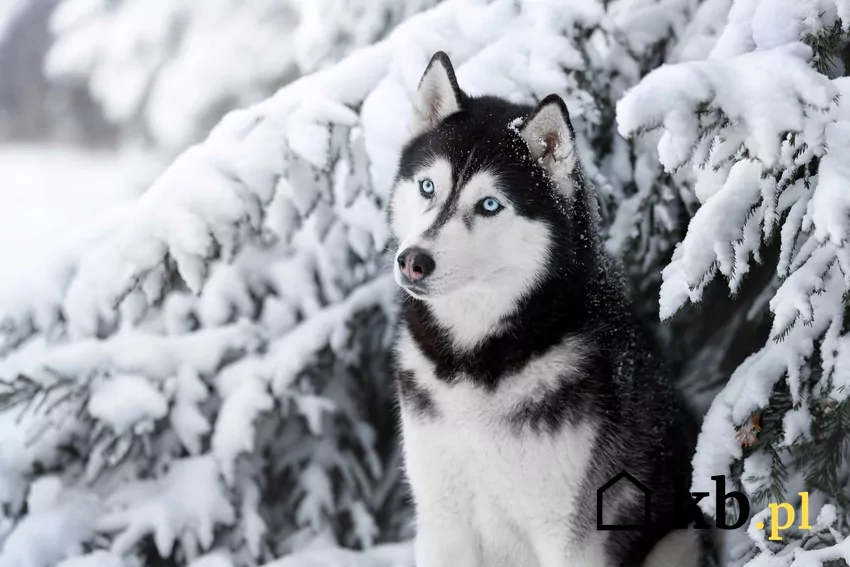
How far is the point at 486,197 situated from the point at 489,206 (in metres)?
0.02

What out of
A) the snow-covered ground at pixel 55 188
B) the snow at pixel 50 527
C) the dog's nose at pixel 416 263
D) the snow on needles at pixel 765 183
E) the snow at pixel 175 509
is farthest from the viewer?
the snow-covered ground at pixel 55 188

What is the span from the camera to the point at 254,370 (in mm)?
2902

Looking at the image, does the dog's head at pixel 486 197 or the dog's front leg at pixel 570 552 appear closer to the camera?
the dog's head at pixel 486 197

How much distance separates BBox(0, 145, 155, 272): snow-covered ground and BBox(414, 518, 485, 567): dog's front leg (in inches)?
87.2

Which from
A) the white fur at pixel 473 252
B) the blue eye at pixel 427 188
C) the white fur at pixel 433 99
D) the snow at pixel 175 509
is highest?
the white fur at pixel 433 99

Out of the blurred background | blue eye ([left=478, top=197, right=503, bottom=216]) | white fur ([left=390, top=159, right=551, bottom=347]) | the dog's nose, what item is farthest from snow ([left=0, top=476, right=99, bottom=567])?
blue eye ([left=478, top=197, right=503, bottom=216])

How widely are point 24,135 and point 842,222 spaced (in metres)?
3.49

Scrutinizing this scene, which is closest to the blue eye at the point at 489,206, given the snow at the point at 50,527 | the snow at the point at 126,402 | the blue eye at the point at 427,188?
the blue eye at the point at 427,188

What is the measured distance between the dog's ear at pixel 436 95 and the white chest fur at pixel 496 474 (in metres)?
0.70

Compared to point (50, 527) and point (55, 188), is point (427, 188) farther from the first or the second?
point (55, 188)

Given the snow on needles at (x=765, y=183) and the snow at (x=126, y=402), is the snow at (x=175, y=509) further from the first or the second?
the snow on needles at (x=765, y=183)

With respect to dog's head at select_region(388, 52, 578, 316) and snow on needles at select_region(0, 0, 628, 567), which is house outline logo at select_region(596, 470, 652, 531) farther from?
snow on needles at select_region(0, 0, 628, 567)

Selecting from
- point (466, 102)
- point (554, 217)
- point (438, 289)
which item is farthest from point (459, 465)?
point (466, 102)

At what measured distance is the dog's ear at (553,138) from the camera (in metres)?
1.95
